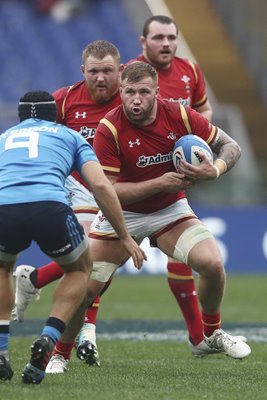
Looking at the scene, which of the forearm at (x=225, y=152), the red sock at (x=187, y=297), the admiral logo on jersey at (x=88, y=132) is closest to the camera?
the forearm at (x=225, y=152)

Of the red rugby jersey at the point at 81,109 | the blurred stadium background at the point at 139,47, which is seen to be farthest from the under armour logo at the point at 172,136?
the blurred stadium background at the point at 139,47

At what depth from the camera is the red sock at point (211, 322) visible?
777 centimetres

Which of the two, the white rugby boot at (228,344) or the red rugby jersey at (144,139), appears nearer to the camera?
the red rugby jersey at (144,139)

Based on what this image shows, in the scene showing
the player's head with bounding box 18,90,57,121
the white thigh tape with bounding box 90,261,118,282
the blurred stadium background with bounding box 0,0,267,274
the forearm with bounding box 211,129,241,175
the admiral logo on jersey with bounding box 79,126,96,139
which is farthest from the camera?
the blurred stadium background with bounding box 0,0,267,274

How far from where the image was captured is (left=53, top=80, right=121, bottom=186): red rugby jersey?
8.48m

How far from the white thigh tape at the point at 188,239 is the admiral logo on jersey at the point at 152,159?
51cm

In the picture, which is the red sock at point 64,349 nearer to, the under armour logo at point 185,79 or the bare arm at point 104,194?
the bare arm at point 104,194

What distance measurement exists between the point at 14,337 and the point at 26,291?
105cm

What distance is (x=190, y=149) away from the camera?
7203mm

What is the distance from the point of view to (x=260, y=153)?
2234 cm

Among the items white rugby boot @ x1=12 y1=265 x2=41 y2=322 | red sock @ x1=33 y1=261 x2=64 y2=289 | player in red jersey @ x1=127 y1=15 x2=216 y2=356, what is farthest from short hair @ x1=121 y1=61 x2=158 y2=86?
white rugby boot @ x1=12 y1=265 x2=41 y2=322

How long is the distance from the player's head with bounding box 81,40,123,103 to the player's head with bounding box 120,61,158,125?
2.85 ft

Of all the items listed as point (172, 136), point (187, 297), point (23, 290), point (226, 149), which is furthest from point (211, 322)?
point (23, 290)

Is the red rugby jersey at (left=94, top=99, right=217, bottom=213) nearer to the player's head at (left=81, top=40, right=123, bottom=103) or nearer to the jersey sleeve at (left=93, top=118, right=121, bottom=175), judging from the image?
the jersey sleeve at (left=93, top=118, right=121, bottom=175)
